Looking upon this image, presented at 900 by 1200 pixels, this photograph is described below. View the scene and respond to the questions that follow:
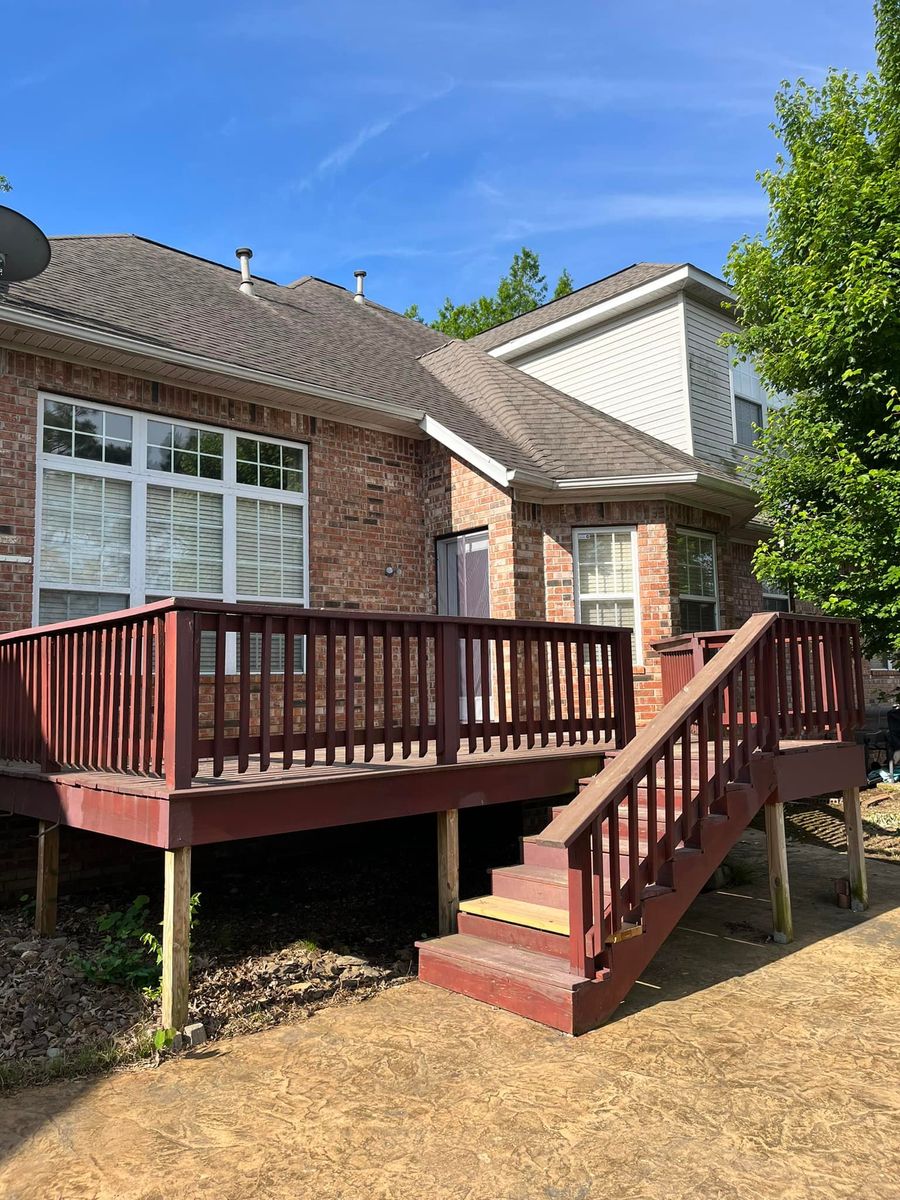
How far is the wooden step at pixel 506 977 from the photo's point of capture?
165 inches

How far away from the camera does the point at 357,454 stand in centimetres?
936

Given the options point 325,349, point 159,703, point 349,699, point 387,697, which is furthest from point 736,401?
point 159,703

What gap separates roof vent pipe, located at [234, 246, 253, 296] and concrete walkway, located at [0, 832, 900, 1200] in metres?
9.73

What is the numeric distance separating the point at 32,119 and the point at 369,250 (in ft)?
26.4

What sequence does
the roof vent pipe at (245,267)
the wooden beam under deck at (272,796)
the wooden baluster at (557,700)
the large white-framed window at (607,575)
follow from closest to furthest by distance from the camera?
the wooden beam under deck at (272,796), the wooden baluster at (557,700), the large white-framed window at (607,575), the roof vent pipe at (245,267)

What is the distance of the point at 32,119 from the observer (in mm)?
9172

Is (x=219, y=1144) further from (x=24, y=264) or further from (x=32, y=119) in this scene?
(x=32, y=119)

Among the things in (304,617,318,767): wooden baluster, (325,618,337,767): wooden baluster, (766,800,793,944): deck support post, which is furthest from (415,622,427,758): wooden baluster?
(766,800,793,944): deck support post

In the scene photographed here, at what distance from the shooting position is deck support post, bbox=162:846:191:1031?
4.17m

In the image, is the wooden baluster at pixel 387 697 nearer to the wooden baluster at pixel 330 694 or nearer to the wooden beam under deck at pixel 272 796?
the wooden beam under deck at pixel 272 796

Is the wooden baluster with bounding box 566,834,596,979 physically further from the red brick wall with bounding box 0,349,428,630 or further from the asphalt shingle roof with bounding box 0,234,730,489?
the asphalt shingle roof with bounding box 0,234,730,489

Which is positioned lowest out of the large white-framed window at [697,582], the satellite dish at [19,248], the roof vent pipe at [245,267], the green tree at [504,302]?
the large white-framed window at [697,582]

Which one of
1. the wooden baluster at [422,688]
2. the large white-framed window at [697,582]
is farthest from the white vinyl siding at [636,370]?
the wooden baluster at [422,688]

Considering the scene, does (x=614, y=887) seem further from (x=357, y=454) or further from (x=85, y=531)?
(x=357, y=454)
